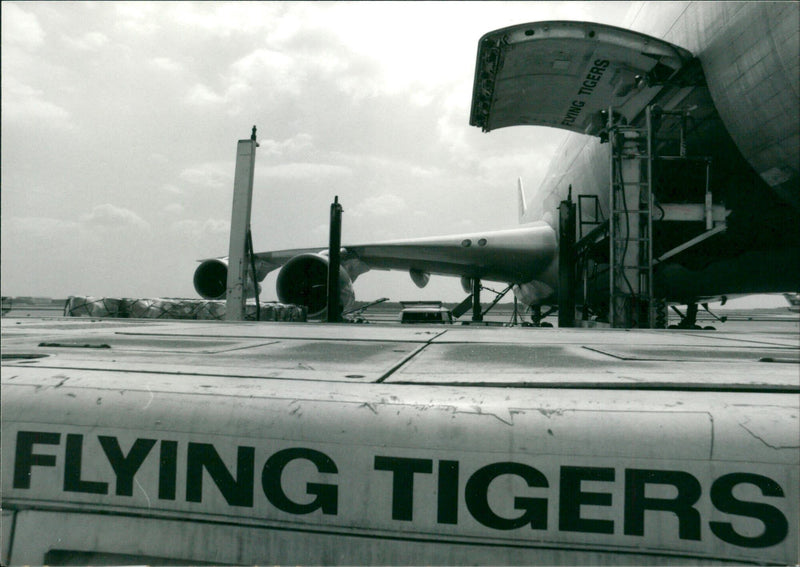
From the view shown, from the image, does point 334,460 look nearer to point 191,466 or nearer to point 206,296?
point 191,466

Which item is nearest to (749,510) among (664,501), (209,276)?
(664,501)

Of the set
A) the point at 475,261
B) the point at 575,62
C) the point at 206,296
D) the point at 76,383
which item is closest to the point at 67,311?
the point at 206,296

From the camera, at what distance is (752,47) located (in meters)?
5.80

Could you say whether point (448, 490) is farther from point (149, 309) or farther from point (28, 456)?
point (149, 309)

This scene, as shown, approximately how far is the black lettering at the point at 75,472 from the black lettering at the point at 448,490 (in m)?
0.55

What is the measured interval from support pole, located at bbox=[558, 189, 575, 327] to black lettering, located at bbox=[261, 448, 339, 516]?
341 inches

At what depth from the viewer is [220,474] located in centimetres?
91

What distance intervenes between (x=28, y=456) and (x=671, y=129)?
8.77m

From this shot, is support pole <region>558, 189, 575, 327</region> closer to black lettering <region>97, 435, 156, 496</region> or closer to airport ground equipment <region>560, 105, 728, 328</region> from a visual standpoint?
airport ground equipment <region>560, 105, 728, 328</region>

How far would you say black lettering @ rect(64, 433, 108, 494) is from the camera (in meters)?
0.93

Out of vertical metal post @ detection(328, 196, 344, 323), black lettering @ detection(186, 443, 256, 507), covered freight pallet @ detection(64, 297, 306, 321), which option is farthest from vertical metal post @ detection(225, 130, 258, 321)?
black lettering @ detection(186, 443, 256, 507)

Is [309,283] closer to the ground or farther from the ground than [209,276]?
closer to the ground

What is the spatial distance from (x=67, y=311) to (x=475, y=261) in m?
7.48

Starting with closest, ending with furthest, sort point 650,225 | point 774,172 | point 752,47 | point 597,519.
Answer: point 597,519, point 752,47, point 774,172, point 650,225
